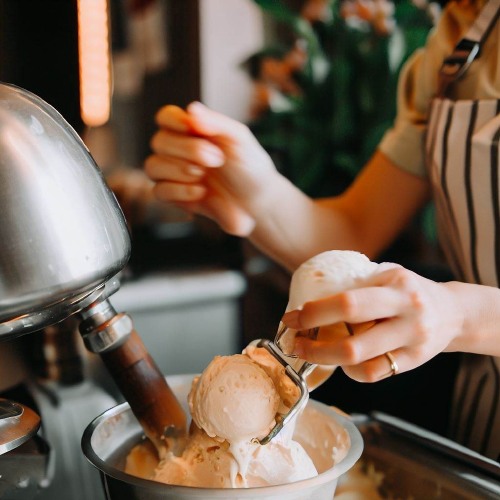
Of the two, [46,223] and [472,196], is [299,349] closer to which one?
[46,223]

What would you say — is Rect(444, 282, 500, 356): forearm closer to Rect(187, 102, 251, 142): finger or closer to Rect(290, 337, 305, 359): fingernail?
Rect(290, 337, 305, 359): fingernail

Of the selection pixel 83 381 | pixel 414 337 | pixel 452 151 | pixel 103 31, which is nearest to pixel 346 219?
pixel 452 151

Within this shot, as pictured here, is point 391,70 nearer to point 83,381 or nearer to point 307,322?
point 83,381

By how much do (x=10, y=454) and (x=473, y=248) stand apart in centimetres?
66

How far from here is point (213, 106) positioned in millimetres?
2477

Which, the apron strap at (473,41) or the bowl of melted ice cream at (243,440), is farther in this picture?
the apron strap at (473,41)

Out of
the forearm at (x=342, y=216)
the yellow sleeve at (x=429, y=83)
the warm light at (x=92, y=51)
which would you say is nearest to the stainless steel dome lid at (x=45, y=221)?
the forearm at (x=342, y=216)

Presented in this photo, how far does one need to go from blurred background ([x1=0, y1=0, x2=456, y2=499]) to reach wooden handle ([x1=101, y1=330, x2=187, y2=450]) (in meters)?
0.14

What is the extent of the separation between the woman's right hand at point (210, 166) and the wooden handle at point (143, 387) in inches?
12.2

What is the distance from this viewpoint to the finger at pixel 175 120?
85 centimetres

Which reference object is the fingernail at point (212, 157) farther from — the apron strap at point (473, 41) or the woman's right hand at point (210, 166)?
the apron strap at point (473, 41)

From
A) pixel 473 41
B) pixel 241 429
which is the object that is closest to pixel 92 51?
pixel 473 41

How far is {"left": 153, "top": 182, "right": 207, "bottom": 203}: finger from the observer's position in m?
0.91

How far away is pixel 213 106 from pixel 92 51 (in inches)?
34.9
